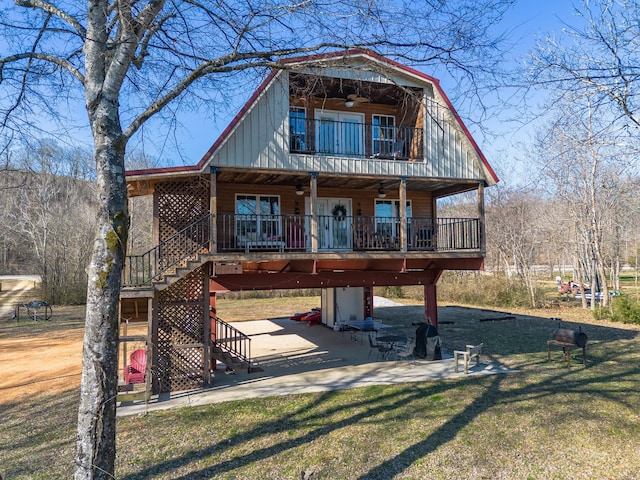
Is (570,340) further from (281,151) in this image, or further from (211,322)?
(211,322)

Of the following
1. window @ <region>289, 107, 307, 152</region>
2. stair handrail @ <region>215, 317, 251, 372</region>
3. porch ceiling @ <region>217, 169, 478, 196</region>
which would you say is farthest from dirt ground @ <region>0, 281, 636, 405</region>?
window @ <region>289, 107, 307, 152</region>

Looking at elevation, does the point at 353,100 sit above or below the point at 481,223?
above

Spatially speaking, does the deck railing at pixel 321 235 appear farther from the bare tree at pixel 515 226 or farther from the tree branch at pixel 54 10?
the bare tree at pixel 515 226

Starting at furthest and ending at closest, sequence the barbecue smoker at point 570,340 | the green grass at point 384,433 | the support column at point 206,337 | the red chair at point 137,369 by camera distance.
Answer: the barbecue smoker at point 570,340, the support column at point 206,337, the red chair at point 137,369, the green grass at point 384,433

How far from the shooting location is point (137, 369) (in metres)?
10.9

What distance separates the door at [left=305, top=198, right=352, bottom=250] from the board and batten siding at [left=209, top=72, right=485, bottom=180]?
2.22 meters

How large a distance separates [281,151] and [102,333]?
25.3ft

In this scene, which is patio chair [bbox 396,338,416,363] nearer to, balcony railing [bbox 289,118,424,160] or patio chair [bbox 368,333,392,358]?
patio chair [bbox 368,333,392,358]

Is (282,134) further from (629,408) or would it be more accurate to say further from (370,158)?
(629,408)

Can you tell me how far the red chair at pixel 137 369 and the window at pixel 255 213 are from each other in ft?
14.2

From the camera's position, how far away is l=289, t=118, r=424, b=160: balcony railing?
41.7 ft

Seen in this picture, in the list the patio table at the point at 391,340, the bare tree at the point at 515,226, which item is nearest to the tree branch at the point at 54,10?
the patio table at the point at 391,340

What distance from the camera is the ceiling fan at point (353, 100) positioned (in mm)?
13000

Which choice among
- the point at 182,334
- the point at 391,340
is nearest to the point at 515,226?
the point at 391,340
